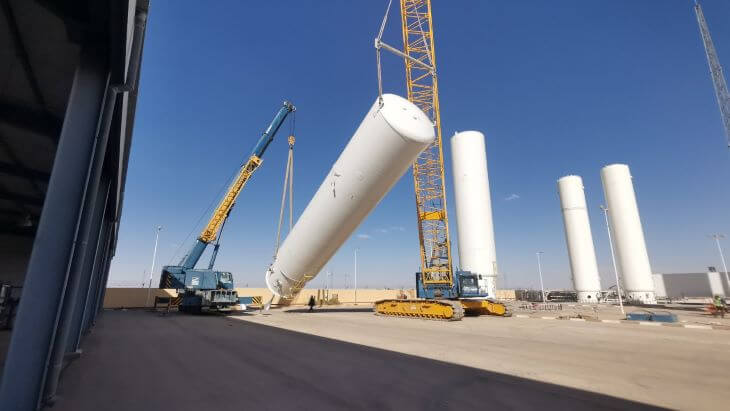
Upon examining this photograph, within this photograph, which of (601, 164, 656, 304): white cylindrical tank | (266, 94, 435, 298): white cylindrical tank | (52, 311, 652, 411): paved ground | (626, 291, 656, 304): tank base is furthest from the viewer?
(601, 164, 656, 304): white cylindrical tank

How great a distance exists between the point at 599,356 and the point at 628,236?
36.4 metres

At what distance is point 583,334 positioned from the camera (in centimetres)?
1295

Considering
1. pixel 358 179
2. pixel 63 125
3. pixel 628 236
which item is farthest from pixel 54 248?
pixel 628 236

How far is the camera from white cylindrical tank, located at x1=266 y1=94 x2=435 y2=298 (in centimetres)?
1264

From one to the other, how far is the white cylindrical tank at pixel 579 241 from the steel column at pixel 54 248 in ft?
149

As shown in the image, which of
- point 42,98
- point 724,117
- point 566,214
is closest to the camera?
point 42,98

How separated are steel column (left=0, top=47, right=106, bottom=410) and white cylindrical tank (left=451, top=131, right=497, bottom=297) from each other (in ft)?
85.8

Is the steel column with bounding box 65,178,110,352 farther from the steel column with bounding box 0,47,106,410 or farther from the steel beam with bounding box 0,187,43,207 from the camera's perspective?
the steel beam with bounding box 0,187,43,207

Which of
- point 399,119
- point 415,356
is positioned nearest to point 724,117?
point 399,119

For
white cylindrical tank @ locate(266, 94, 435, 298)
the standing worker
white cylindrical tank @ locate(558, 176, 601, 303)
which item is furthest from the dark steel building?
white cylindrical tank @ locate(558, 176, 601, 303)

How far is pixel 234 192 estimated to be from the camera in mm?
24859

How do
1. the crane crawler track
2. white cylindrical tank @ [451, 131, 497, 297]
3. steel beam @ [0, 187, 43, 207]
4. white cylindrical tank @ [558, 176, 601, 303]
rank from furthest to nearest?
1. white cylindrical tank @ [558, 176, 601, 303]
2. white cylindrical tank @ [451, 131, 497, 297]
3. the crane crawler track
4. steel beam @ [0, 187, 43, 207]

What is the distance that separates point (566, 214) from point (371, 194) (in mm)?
36087

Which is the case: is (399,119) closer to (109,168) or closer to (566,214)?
(109,168)
